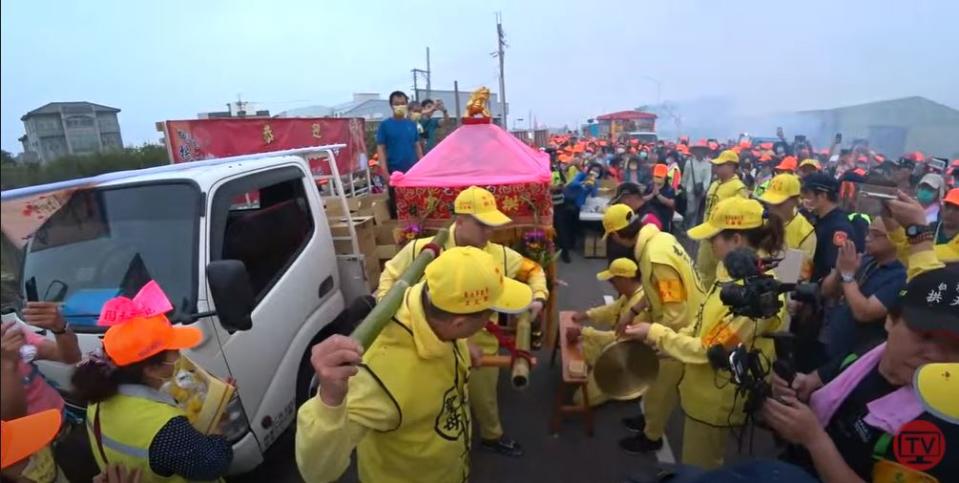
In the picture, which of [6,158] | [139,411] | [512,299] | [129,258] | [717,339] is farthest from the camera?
[129,258]

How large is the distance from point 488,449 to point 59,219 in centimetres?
336

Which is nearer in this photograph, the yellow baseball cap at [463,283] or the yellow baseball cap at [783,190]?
the yellow baseball cap at [463,283]

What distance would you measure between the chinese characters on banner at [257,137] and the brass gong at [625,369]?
16.3ft

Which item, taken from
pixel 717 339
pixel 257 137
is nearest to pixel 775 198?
pixel 717 339

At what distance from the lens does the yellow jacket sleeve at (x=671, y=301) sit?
3.23 m

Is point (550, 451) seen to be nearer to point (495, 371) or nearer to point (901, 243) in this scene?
point (495, 371)

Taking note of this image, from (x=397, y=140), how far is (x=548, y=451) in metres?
3.99

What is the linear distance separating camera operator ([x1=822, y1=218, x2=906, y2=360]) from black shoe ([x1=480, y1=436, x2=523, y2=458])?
228 centimetres

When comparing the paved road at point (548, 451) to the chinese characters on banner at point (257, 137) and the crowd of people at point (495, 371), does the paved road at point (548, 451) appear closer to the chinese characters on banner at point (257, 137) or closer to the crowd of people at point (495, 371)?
the crowd of people at point (495, 371)

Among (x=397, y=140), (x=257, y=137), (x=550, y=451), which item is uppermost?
(x=257, y=137)

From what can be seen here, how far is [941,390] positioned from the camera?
1.36m

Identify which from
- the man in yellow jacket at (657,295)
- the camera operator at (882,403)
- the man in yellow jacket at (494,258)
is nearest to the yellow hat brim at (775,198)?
the man in yellow jacket at (657,295)

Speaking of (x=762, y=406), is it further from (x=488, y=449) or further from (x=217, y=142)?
(x=217, y=142)

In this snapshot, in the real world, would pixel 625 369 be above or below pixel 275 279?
below
